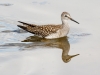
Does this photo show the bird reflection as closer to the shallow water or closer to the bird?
the shallow water

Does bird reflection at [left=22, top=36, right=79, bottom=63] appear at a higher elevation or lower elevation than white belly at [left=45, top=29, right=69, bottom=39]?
lower

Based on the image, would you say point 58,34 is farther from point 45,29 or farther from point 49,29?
point 45,29

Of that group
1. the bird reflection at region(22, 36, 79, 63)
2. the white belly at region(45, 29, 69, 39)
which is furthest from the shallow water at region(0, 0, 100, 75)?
the white belly at region(45, 29, 69, 39)

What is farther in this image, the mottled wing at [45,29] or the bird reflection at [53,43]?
the mottled wing at [45,29]

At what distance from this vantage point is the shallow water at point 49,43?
360 inches

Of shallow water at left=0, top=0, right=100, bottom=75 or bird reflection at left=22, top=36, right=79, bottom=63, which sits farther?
bird reflection at left=22, top=36, right=79, bottom=63

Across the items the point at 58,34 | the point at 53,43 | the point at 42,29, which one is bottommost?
the point at 53,43

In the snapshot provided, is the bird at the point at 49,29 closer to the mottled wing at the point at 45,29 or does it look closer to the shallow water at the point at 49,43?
the mottled wing at the point at 45,29

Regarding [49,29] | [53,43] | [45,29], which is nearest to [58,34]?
[49,29]

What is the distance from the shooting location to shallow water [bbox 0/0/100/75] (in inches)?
360

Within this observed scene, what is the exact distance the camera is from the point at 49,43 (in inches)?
440

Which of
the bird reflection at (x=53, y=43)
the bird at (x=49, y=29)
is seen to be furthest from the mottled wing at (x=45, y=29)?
the bird reflection at (x=53, y=43)

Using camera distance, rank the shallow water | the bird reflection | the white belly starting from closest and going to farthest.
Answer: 1. the shallow water
2. the bird reflection
3. the white belly

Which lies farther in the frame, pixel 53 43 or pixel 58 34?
pixel 58 34
